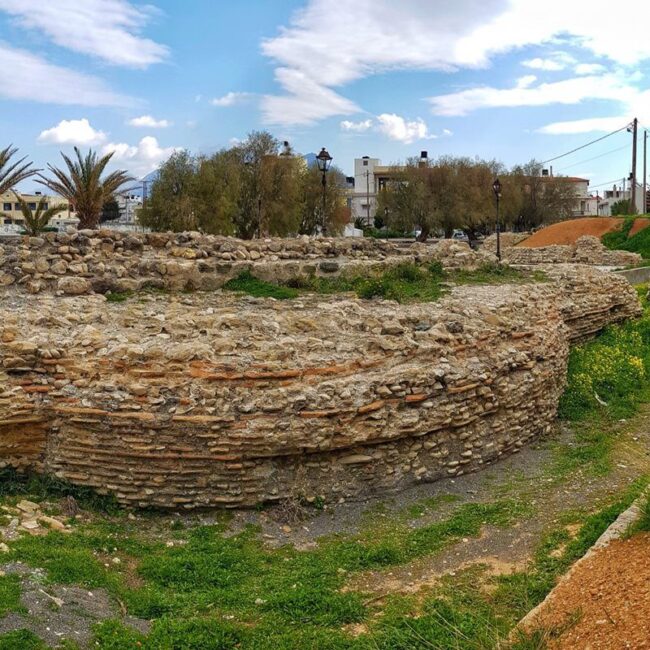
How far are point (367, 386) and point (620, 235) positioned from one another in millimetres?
27536

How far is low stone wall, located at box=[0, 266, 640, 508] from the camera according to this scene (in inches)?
242

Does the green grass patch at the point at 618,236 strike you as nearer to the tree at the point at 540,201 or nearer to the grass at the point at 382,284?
the tree at the point at 540,201

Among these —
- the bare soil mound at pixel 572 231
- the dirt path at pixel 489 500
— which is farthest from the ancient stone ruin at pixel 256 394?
the bare soil mound at pixel 572 231

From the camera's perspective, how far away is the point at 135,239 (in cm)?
1069

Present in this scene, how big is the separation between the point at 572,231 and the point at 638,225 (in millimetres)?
3045

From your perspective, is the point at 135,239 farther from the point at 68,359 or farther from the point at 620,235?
the point at 620,235

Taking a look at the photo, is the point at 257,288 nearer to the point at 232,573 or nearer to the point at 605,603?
the point at 232,573

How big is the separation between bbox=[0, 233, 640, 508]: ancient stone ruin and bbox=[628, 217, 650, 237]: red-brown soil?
79.6 feet

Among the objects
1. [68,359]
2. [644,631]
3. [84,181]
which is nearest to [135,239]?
[68,359]

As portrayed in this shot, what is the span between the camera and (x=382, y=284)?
390 inches

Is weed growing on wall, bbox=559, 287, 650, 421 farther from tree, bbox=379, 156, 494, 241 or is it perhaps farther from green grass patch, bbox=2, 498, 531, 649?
tree, bbox=379, 156, 494, 241

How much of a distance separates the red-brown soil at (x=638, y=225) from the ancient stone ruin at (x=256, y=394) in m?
24.3

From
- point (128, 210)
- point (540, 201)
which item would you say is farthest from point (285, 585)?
point (128, 210)

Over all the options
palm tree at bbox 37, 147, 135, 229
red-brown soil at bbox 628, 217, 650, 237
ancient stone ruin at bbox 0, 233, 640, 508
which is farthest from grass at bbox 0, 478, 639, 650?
red-brown soil at bbox 628, 217, 650, 237
